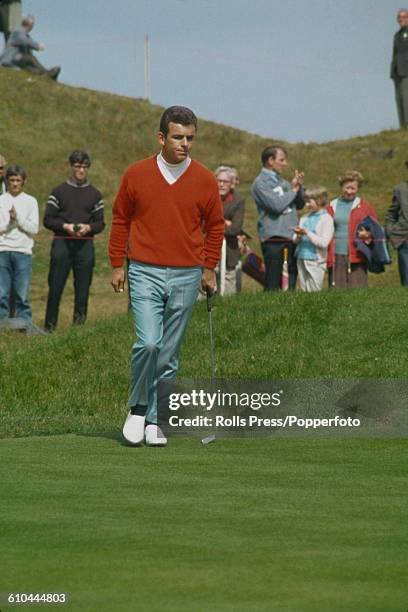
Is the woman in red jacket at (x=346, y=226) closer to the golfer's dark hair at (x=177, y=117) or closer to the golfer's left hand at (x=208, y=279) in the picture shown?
the golfer's left hand at (x=208, y=279)

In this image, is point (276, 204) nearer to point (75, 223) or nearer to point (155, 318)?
point (75, 223)

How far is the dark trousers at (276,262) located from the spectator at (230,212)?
0.41 m

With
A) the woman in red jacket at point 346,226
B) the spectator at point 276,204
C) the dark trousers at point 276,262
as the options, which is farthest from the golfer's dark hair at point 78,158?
the woman in red jacket at point 346,226

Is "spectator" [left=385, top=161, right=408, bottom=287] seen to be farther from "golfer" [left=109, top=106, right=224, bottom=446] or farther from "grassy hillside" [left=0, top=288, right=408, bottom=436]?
"golfer" [left=109, top=106, right=224, bottom=446]

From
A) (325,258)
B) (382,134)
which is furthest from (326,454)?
(382,134)

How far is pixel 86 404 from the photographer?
47.6ft

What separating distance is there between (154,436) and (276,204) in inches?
310

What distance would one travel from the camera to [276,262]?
61.8ft

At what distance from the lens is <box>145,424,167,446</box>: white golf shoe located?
34.6 feet

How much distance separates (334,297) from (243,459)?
327 inches

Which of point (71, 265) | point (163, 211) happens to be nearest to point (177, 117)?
point (163, 211)

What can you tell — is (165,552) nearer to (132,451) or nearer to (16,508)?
(16,508)

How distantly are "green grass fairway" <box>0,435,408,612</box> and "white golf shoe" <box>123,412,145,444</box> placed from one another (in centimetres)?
37

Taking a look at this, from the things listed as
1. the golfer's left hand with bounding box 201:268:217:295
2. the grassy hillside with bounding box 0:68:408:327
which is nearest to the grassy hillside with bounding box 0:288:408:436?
the golfer's left hand with bounding box 201:268:217:295
